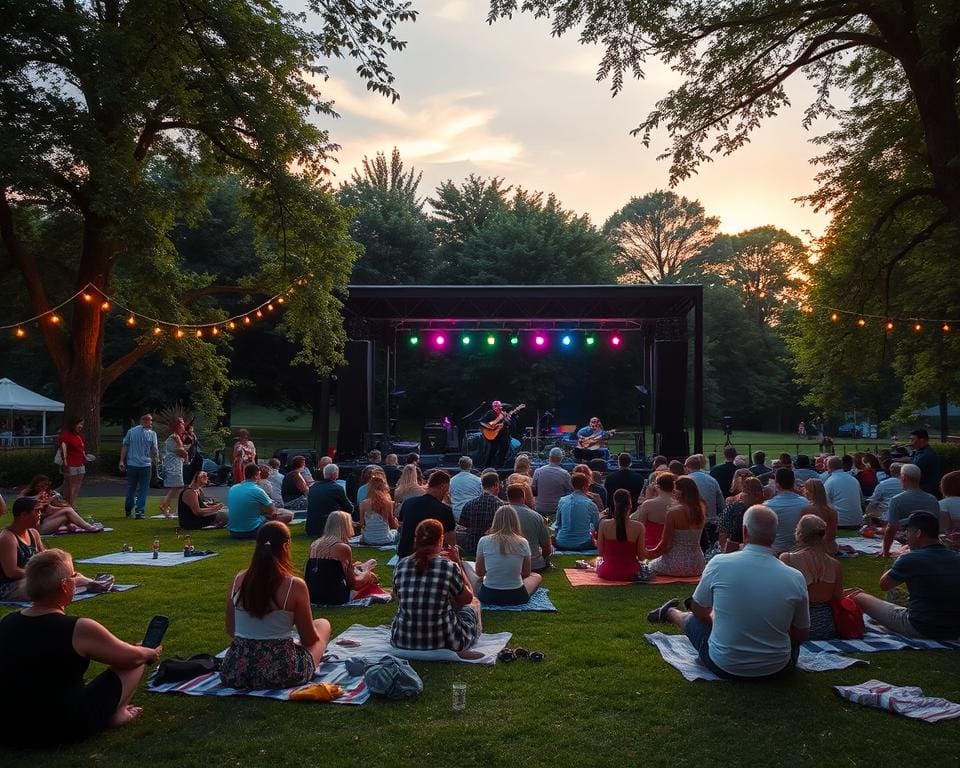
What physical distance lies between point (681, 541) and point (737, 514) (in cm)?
57

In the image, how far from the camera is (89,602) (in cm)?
625

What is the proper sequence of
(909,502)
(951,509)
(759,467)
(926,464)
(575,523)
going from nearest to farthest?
(951,509)
(909,502)
(575,523)
(926,464)
(759,467)

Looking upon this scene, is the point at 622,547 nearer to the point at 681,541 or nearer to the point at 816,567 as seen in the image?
the point at 681,541

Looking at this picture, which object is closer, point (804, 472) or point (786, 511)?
point (786, 511)

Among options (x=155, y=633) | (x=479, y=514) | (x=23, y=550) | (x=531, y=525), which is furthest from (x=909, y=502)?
(x=23, y=550)

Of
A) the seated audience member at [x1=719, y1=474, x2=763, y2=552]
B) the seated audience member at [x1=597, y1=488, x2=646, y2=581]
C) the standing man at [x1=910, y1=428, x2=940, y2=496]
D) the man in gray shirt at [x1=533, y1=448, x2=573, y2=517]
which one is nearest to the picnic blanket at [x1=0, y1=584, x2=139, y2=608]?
the seated audience member at [x1=597, y1=488, x2=646, y2=581]

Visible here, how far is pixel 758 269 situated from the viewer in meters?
54.0

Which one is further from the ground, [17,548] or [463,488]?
[463,488]

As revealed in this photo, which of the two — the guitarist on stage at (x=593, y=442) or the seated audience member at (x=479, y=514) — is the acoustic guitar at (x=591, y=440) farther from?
the seated audience member at (x=479, y=514)

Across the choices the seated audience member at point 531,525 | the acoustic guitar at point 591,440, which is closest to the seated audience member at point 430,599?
the seated audience member at point 531,525

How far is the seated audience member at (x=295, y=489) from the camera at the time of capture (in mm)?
11750

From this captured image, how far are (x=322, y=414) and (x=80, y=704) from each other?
50.3ft

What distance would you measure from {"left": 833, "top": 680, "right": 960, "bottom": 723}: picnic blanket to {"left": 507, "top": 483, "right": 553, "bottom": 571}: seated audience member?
10.8 ft

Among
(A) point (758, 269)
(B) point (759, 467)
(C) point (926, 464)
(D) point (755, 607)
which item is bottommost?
(D) point (755, 607)
